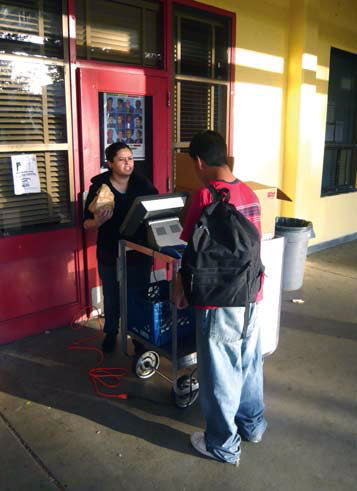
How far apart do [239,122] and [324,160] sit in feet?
6.86

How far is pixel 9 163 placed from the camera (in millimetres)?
3650

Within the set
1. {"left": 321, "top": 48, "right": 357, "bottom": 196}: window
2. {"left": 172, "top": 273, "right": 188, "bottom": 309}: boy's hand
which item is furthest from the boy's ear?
{"left": 321, "top": 48, "right": 357, "bottom": 196}: window

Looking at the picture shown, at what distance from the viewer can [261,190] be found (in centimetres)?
325

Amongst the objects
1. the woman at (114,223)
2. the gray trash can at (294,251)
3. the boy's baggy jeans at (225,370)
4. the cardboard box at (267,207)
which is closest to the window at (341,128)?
the gray trash can at (294,251)

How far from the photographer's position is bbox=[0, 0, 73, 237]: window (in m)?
3.57

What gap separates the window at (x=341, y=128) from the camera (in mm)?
6738

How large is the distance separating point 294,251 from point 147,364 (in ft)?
7.71

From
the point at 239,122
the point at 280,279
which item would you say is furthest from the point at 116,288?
the point at 239,122

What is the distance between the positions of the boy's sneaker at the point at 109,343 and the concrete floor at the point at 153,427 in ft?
0.28

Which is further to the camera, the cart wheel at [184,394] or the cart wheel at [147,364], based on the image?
the cart wheel at [147,364]

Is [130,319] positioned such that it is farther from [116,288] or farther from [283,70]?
[283,70]

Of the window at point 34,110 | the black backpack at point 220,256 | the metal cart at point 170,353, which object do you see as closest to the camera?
the black backpack at point 220,256

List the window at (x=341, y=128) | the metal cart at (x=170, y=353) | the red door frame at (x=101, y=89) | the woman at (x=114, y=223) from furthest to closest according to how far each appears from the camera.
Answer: the window at (x=341, y=128)
the red door frame at (x=101, y=89)
the woman at (x=114, y=223)
the metal cart at (x=170, y=353)

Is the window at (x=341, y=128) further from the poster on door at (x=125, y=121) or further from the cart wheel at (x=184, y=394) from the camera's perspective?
the cart wheel at (x=184, y=394)
